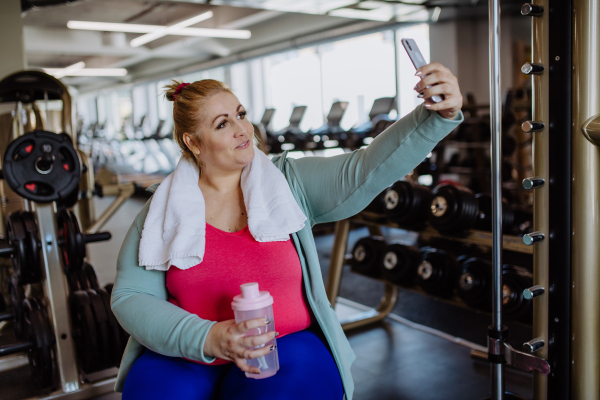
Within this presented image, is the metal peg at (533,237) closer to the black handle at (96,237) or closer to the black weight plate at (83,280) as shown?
the black handle at (96,237)

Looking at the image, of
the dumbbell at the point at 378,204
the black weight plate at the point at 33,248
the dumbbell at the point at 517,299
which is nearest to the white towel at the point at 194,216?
the black weight plate at the point at 33,248

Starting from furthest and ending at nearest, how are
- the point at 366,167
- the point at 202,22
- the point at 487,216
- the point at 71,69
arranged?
the point at 71,69 → the point at 202,22 → the point at 487,216 → the point at 366,167

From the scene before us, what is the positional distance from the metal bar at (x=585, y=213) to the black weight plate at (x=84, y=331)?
1702 mm

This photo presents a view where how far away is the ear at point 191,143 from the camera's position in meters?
1.28

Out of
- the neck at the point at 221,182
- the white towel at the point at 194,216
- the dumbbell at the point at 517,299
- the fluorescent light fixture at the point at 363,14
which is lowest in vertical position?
the dumbbell at the point at 517,299

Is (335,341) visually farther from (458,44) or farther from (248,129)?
(458,44)

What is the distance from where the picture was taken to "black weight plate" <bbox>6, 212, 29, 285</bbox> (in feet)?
6.60

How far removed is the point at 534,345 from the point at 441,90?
832 millimetres

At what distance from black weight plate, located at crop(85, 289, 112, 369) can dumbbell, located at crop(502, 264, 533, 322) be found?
5.18 ft

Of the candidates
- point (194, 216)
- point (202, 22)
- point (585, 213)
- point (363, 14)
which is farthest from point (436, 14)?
point (194, 216)

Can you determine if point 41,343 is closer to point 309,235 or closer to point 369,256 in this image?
point 309,235

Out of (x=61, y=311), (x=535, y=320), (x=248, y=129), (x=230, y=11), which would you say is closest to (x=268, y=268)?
(x=248, y=129)

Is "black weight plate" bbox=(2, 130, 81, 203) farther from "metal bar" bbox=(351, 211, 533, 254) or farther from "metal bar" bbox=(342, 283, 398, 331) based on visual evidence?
"metal bar" bbox=(342, 283, 398, 331)

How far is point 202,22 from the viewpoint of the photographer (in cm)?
884
